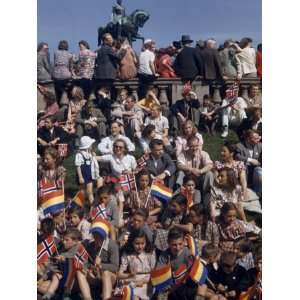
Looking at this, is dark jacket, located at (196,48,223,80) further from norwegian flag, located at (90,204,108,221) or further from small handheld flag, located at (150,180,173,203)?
norwegian flag, located at (90,204,108,221)

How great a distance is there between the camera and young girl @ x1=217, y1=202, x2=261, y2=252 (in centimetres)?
794

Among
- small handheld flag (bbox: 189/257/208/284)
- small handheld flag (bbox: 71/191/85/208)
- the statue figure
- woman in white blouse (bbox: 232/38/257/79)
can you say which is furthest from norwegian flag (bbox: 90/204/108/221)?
woman in white blouse (bbox: 232/38/257/79)

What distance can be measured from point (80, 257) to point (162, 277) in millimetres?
950

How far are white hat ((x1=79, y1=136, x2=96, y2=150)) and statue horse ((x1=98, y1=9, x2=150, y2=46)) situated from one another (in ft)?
3.53

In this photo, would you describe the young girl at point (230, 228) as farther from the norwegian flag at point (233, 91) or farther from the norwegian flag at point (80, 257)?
the norwegian flag at point (80, 257)

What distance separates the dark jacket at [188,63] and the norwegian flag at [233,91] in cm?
38

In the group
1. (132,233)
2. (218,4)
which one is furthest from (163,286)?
(218,4)

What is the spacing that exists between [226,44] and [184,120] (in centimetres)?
97

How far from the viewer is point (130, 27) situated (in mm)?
7910

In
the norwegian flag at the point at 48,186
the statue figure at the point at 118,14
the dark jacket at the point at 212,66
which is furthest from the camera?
the norwegian flag at the point at 48,186

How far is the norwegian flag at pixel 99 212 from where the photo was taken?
799 cm

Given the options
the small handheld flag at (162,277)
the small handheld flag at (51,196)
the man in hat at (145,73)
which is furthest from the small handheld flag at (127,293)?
the man in hat at (145,73)

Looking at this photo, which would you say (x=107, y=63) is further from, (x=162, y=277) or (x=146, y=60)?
(x=162, y=277)

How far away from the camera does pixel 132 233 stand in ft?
26.1
